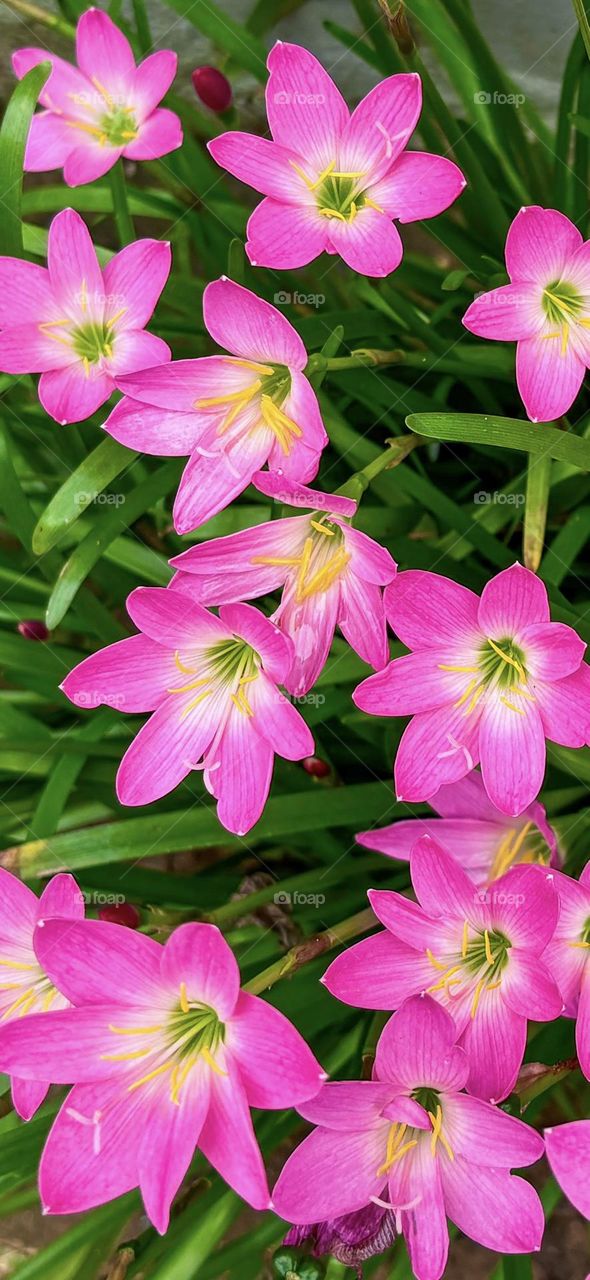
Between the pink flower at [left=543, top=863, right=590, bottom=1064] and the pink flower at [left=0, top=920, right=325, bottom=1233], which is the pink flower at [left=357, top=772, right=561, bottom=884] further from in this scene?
the pink flower at [left=0, top=920, right=325, bottom=1233]

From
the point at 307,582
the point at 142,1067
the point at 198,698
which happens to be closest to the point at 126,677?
the point at 198,698

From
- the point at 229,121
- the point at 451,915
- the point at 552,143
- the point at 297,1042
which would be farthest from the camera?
the point at 552,143

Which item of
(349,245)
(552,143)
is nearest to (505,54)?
(552,143)

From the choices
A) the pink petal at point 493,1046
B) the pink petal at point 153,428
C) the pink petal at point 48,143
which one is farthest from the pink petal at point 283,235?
the pink petal at point 493,1046

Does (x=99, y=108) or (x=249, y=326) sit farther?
(x=99, y=108)

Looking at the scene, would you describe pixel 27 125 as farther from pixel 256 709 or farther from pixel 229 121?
pixel 256 709

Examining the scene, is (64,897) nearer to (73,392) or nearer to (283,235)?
(73,392)

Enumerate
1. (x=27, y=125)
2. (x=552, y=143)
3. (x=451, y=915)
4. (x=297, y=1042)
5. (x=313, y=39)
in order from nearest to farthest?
(x=297, y=1042) < (x=451, y=915) < (x=27, y=125) < (x=552, y=143) < (x=313, y=39)
